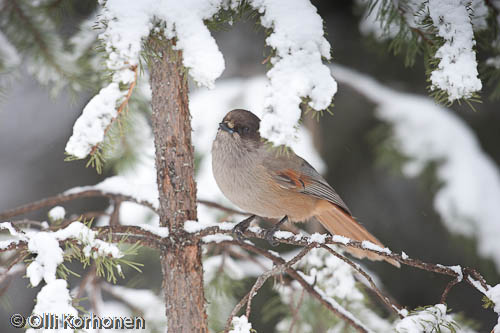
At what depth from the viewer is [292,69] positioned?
4.63ft

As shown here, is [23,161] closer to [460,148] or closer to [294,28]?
[460,148]

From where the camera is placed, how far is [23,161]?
5.94m

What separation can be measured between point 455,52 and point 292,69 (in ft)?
1.75

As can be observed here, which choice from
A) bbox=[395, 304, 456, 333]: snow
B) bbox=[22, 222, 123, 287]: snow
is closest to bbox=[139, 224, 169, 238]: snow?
bbox=[22, 222, 123, 287]: snow

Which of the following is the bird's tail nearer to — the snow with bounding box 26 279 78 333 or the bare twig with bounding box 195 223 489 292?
the bare twig with bounding box 195 223 489 292

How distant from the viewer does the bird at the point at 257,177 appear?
2330 millimetres

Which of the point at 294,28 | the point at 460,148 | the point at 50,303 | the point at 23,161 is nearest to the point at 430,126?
the point at 460,148

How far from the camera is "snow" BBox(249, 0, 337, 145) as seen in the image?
1.36 meters

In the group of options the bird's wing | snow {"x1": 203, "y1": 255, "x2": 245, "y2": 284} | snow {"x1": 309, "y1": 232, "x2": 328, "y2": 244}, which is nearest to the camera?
snow {"x1": 309, "y1": 232, "x2": 328, "y2": 244}

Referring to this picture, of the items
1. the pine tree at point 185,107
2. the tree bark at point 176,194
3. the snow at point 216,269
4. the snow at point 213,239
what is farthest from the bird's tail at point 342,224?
the tree bark at point 176,194

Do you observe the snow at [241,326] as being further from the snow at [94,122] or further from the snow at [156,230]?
the snow at [94,122]

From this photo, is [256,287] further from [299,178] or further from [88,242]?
[299,178]

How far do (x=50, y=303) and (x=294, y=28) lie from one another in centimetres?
106

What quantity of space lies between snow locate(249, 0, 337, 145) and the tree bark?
481 millimetres
